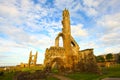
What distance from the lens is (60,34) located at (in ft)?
129

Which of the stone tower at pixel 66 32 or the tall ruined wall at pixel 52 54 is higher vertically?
the stone tower at pixel 66 32

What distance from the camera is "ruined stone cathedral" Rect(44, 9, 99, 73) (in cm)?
3191

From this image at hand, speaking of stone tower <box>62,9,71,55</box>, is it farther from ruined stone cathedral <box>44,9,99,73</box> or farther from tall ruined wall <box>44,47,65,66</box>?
tall ruined wall <box>44,47,65,66</box>

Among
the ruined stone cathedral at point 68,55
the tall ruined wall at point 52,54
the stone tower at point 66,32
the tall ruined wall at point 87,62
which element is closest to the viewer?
the tall ruined wall at point 87,62

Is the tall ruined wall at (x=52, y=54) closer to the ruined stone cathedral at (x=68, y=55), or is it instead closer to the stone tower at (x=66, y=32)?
the ruined stone cathedral at (x=68, y=55)

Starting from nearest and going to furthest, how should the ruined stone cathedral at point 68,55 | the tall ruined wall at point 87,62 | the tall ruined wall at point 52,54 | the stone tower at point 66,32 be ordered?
the tall ruined wall at point 87,62 → the ruined stone cathedral at point 68,55 → the tall ruined wall at point 52,54 → the stone tower at point 66,32

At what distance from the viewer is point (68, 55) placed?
1444 inches

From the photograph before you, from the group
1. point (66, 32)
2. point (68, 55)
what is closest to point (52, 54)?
point (68, 55)

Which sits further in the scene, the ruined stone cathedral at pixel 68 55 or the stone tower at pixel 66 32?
the stone tower at pixel 66 32

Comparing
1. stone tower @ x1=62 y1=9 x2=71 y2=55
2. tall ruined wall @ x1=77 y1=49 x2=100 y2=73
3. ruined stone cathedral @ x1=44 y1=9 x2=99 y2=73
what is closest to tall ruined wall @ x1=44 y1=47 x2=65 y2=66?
ruined stone cathedral @ x1=44 y1=9 x2=99 y2=73

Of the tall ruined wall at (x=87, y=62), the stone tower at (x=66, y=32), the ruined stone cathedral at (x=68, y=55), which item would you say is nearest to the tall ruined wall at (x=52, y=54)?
the ruined stone cathedral at (x=68, y=55)

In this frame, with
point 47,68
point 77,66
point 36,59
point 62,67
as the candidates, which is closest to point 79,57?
point 77,66

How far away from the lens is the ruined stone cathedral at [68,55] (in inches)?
1256

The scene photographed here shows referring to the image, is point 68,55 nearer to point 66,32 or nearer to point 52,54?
point 52,54
